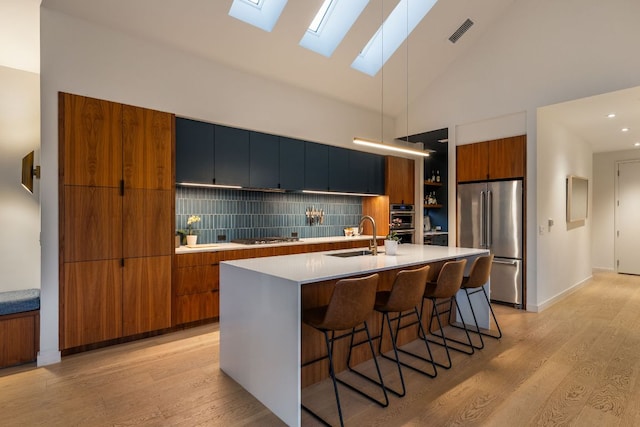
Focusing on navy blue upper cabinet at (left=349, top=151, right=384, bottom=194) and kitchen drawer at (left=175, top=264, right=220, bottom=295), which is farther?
navy blue upper cabinet at (left=349, top=151, right=384, bottom=194)

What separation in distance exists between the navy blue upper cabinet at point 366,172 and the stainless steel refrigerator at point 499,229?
138cm

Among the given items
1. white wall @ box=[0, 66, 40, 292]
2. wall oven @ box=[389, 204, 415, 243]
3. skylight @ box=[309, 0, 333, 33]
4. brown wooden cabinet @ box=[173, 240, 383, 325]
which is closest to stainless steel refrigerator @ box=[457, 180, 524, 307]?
wall oven @ box=[389, 204, 415, 243]

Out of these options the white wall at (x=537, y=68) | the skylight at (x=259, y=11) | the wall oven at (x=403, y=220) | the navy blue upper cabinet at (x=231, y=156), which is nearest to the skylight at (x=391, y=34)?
the white wall at (x=537, y=68)

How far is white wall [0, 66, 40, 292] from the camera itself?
346 cm

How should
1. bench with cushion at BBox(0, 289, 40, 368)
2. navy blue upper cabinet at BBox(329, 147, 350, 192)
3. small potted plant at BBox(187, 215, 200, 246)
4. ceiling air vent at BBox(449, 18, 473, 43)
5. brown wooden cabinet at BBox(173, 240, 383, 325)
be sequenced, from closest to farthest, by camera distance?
bench with cushion at BBox(0, 289, 40, 368)
brown wooden cabinet at BBox(173, 240, 383, 325)
small potted plant at BBox(187, 215, 200, 246)
ceiling air vent at BBox(449, 18, 473, 43)
navy blue upper cabinet at BBox(329, 147, 350, 192)

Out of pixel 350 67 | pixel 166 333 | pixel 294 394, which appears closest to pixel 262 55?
pixel 350 67

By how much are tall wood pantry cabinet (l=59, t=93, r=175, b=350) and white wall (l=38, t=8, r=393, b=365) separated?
3.3 inches

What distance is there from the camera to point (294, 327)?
194cm

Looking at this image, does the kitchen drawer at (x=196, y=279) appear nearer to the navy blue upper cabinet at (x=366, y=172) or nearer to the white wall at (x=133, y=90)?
the white wall at (x=133, y=90)

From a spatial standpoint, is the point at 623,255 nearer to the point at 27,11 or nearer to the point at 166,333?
the point at 166,333

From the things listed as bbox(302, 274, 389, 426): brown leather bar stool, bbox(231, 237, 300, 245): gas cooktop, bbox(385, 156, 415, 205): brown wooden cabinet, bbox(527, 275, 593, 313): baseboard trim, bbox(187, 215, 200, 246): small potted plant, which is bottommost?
bbox(527, 275, 593, 313): baseboard trim

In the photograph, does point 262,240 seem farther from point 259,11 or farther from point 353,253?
point 259,11

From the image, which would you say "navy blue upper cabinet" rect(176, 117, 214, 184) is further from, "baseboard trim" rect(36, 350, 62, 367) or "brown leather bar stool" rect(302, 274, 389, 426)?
"brown leather bar stool" rect(302, 274, 389, 426)

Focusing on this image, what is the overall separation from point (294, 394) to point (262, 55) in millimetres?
3650
